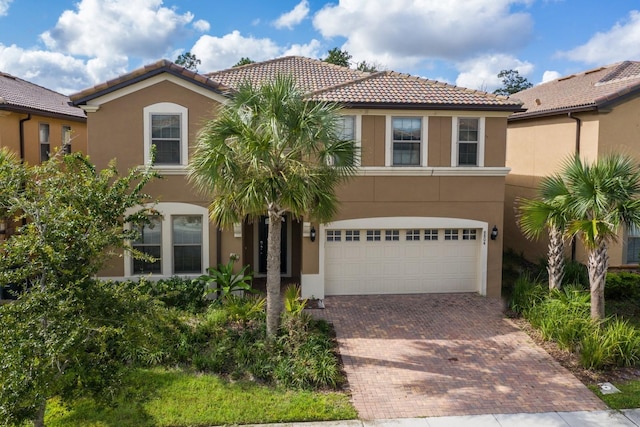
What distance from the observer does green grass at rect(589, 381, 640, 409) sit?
1012 centimetres

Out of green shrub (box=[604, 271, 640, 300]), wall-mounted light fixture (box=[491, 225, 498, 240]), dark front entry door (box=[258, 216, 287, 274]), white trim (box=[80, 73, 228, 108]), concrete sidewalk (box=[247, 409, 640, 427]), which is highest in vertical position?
white trim (box=[80, 73, 228, 108])

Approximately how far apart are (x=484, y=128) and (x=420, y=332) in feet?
21.2

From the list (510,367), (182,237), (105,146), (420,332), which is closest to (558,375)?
(510,367)

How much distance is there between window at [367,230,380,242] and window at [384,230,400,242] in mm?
242

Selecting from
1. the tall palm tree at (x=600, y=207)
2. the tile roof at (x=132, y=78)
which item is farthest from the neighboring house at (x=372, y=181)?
the tall palm tree at (x=600, y=207)

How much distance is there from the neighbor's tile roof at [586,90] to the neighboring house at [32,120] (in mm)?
15200

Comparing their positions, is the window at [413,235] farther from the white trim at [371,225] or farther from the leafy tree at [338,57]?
the leafy tree at [338,57]

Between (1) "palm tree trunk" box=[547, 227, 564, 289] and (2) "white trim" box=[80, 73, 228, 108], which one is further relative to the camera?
(2) "white trim" box=[80, 73, 228, 108]

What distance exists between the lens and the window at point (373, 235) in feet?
54.2

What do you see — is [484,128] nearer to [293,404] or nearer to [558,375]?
[558,375]

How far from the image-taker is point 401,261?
16.7m

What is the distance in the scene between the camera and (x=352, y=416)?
966 cm

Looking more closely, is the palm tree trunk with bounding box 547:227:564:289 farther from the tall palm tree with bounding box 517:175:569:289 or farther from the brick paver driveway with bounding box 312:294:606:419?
the brick paver driveway with bounding box 312:294:606:419

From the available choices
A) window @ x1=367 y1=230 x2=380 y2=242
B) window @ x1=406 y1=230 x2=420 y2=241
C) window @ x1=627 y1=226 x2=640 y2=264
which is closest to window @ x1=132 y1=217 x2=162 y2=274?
window @ x1=367 y1=230 x2=380 y2=242
